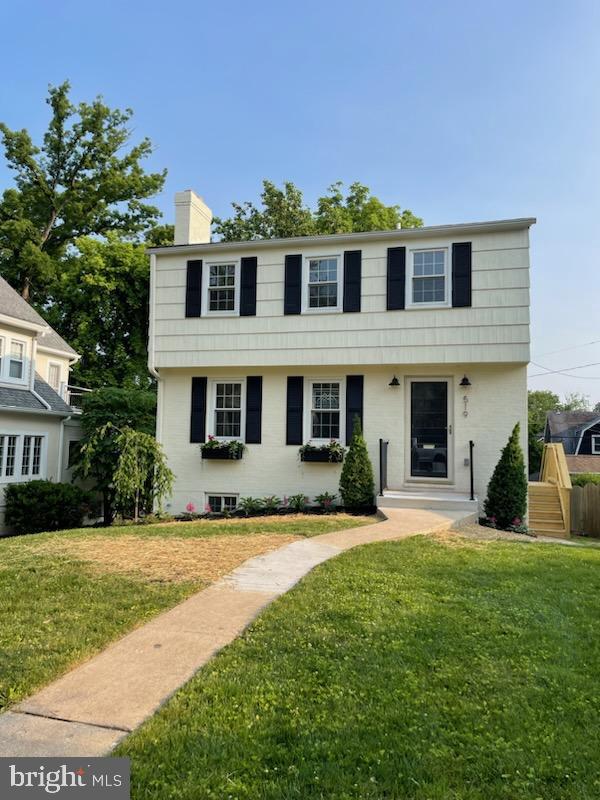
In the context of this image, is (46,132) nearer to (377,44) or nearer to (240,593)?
(377,44)

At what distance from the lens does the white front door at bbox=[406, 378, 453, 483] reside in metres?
11.1

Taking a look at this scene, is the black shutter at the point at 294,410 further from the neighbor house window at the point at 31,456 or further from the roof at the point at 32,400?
the neighbor house window at the point at 31,456

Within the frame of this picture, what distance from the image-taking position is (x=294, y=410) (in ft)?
38.8

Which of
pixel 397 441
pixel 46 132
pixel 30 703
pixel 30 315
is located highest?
pixel 46 132

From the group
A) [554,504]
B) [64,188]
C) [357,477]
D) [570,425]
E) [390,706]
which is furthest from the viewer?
[570,425]

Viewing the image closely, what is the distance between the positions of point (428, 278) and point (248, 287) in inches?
160

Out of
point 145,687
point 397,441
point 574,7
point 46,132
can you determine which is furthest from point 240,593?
point 46,132

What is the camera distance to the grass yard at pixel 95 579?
357 centimetres

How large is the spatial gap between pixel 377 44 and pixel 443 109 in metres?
2.24

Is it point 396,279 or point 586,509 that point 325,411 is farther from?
point 586,509

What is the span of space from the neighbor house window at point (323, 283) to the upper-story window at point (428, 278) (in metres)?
1.64

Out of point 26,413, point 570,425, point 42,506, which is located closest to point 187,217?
point 26,413

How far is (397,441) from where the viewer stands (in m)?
11.2

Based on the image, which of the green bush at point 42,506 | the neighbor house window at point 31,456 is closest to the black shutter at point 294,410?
the green bush at point 42,506
